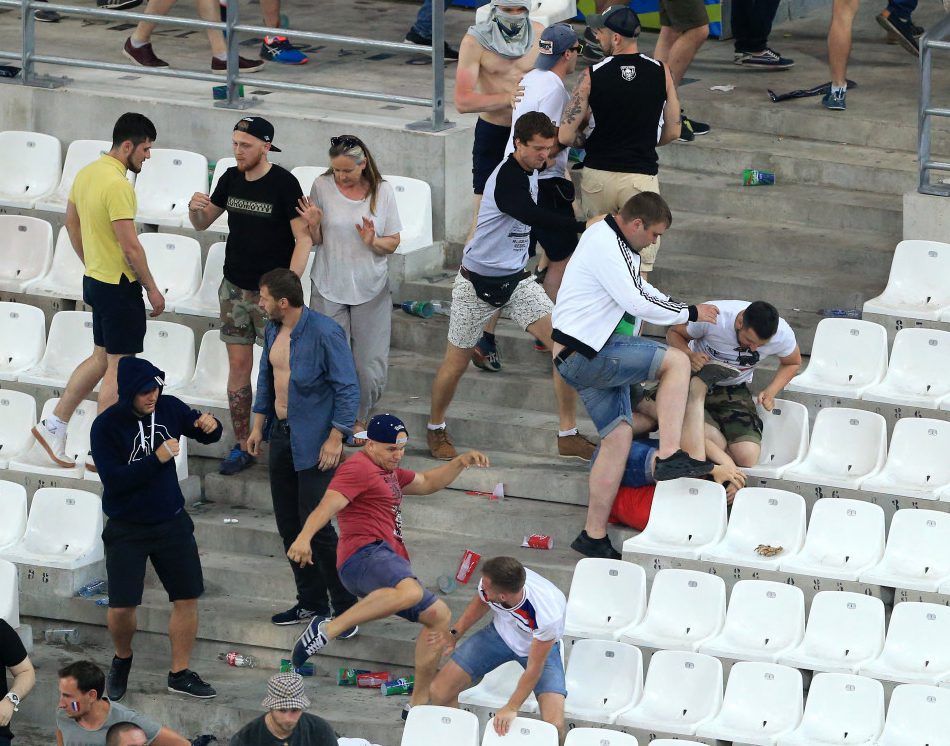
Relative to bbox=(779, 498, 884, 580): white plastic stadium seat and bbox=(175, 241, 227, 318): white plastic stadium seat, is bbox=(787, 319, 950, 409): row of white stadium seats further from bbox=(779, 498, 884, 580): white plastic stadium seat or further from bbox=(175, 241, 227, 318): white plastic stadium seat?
bbox=(175, 241, 227, 318): white plastic stadium seat

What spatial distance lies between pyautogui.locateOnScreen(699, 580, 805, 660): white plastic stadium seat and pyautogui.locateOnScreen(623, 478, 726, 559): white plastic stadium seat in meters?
0.49

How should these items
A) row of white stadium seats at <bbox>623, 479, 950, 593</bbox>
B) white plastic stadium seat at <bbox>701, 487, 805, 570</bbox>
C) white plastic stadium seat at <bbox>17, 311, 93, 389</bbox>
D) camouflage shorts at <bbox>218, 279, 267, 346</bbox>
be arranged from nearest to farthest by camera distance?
1. row of white stadium seats at <bbox>623, 479, 950, 593</bbox>
2. white plastic stadium seat at <bbox>701, 487, 805, 570</bbox>
3. camouflage shorts at <bbox>218, 279, 267, 346</bbox>
4. white plastic stadium seat at <bbox>17, 311, 93, 389</bbox>

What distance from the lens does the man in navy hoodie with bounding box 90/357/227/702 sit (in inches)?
390

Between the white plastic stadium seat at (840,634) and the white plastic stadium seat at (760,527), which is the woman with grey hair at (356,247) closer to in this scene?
the white plastic stadium seat at (760,527)

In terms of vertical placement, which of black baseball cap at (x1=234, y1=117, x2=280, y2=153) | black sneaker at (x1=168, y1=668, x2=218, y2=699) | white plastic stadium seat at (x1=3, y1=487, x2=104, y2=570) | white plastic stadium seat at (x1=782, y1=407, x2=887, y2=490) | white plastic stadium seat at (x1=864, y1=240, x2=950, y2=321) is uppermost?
black baseball cap at (x1=234, y1=117, x2=280, y2=153)

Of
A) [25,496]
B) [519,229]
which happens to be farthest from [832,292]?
[25,496]

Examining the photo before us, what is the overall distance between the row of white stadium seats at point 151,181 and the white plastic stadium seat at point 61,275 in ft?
1.57

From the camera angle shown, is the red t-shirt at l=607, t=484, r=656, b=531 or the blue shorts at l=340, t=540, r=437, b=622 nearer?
the blue shorts at l=340, t=540, r=437, b=622

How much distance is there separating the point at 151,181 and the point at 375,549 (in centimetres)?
439

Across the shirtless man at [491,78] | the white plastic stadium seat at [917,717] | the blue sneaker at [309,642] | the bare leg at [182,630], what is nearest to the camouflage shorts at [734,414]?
the shirtless man at [491,78]

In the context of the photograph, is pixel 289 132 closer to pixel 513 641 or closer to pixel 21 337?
pixel 21 337

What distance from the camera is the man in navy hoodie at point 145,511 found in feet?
32.5

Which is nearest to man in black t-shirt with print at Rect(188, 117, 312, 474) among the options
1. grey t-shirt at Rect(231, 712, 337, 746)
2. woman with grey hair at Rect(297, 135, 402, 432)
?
woman with grey hair at Rect(297, 135, 402, 432)

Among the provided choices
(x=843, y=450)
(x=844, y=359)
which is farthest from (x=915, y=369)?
(x=843, y=450)
